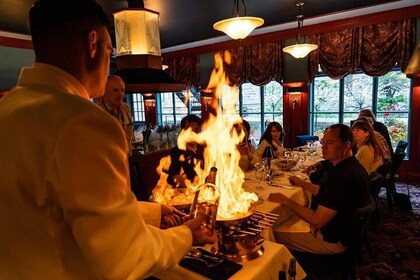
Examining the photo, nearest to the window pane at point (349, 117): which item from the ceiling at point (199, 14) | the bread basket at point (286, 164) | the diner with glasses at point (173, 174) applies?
the diner with glasses at point (173, 174)

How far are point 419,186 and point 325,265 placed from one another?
475 centimetres

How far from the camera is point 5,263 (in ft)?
2.43

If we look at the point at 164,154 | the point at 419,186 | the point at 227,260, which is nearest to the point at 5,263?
the point at 227,260

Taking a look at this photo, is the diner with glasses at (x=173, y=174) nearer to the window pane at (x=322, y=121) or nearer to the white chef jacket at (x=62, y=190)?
the white chef jacket at (x=62, y=190)

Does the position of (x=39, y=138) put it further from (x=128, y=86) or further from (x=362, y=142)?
(x=362, y=142)

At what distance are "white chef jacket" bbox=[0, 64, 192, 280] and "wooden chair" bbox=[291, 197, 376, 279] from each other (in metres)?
1.72

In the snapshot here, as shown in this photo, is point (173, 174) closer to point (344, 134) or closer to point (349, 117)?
point (344, 134)

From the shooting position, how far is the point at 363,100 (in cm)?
659

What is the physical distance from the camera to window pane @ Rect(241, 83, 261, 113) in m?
8.21

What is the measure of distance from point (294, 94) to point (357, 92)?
1.39 m

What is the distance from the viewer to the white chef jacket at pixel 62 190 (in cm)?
66

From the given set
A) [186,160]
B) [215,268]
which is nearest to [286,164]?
[186,160]

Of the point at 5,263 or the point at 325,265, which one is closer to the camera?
the point at 5,263

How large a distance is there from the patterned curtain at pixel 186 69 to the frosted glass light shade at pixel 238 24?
17.9 feet
